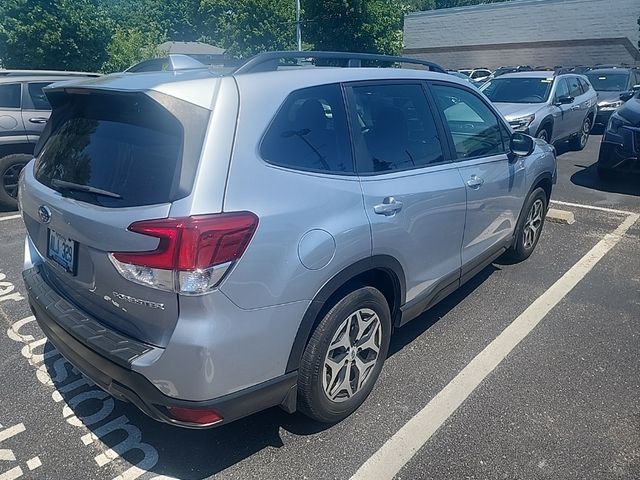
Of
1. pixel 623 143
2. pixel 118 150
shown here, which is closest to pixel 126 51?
pixel 623 143

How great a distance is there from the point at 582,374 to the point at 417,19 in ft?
147

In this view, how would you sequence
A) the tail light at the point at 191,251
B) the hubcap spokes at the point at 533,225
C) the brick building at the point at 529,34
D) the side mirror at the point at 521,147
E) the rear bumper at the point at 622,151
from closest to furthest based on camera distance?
the tail light at the point at 191,251 < the side mirror at the point at 521,147 < the hubcap spokes at the point at 533,225 < the rear bumper at the point at 622,151 < the brick building at the point at 529,34

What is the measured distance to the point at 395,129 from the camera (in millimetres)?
3012

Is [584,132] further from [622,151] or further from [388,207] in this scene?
[388,207]

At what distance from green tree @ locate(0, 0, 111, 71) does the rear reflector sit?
66.9ft

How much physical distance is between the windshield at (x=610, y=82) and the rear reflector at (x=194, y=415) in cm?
1600

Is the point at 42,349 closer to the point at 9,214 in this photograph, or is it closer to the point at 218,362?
the point at 218,362

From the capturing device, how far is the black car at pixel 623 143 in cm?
750

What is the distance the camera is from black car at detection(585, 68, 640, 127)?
1356 cm

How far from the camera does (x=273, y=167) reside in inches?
86.0

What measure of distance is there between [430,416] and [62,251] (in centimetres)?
209

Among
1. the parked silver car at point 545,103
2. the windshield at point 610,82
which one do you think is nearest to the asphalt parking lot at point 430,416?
the parked silver car at point 545,103

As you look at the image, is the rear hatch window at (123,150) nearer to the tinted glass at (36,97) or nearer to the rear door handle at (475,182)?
the rear door handle at (475,182)

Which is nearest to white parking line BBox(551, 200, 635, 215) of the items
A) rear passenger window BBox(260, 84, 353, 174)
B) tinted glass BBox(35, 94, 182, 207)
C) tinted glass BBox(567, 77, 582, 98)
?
tinted glass BBox(567, 77, 582, 98)
